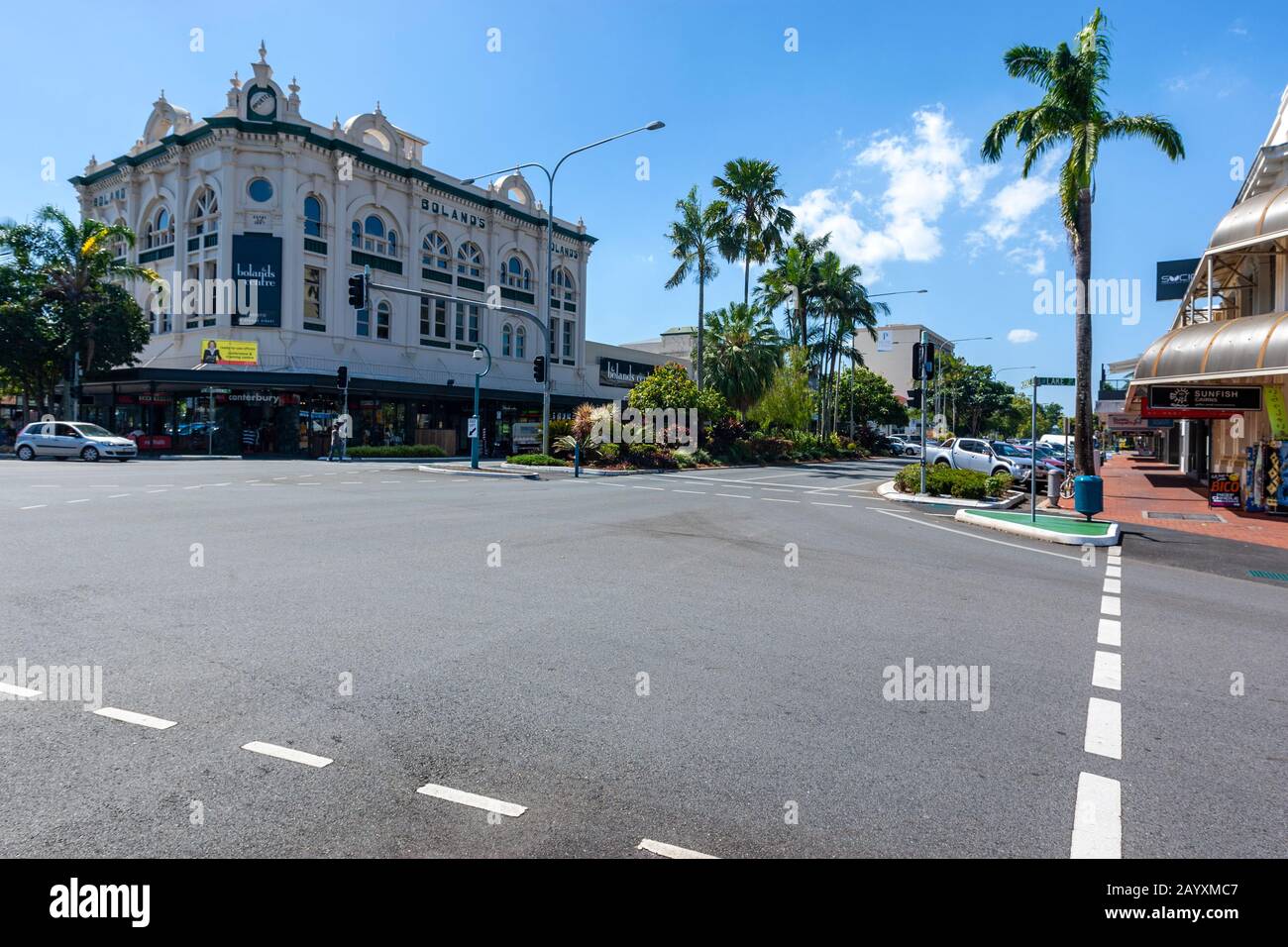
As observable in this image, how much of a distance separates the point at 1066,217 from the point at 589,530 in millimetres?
18067

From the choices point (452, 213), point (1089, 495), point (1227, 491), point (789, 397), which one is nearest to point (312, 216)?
point (452, 213)

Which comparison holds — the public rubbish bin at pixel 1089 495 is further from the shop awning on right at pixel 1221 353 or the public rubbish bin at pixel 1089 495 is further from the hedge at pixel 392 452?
the hedge at pixel 392 452

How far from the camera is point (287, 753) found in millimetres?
3816

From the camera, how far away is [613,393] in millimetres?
64562

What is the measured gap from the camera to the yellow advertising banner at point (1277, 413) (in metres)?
18.7

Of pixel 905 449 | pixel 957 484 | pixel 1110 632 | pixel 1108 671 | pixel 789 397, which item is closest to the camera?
pixel 1108 671

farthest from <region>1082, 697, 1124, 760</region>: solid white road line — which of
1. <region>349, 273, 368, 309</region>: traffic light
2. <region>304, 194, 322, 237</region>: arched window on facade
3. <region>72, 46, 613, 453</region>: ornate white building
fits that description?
<region>304, 194, 322, 237</region>: arched window on facade

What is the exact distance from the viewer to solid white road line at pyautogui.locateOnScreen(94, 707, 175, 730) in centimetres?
411

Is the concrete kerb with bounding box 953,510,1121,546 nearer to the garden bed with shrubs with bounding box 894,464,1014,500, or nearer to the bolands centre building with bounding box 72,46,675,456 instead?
the garden bed with shrubs with bounding box 894,464,1014,500

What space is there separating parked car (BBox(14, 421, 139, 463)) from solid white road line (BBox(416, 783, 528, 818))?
34.5 meters

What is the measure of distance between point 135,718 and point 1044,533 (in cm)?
1406

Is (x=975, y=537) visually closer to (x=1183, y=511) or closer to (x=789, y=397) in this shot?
(x=1183, y=511)

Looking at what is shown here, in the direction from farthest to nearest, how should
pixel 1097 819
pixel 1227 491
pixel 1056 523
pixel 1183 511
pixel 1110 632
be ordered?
pixel 1227 491 → pixel 1183 511 → pixel 1056 523 → pixel 1110 632 → pixel 1097 819

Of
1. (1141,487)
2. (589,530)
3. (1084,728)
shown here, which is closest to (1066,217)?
(1141,487)
